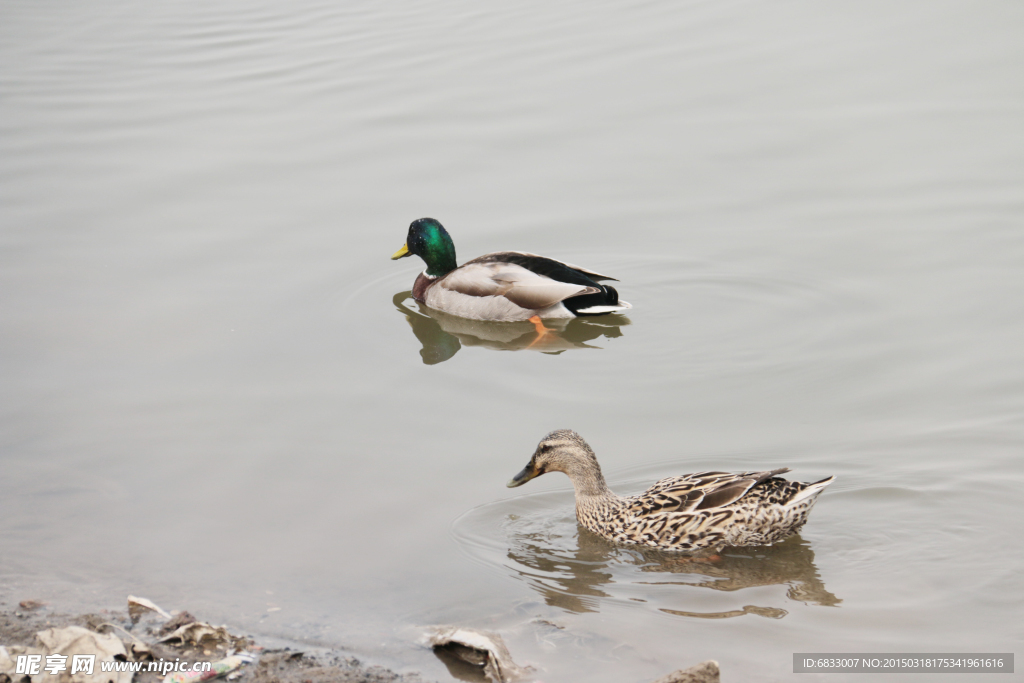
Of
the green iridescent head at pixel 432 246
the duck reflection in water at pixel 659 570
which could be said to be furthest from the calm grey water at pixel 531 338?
the green iridescent head at pixel 432 246

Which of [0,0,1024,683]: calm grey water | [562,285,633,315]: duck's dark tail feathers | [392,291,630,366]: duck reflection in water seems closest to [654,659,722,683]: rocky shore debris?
[0,0,1024,683]: calm grey water

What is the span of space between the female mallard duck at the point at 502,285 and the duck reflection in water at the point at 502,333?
0.10 metres

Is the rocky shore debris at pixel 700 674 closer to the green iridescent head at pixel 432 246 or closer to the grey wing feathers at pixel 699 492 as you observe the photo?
the grey wing feathers at pixel 699 492

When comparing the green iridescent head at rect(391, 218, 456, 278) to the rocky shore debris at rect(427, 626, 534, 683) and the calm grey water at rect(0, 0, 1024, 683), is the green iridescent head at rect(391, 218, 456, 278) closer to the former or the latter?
the calm grey water at rect(0, 0, 1024, 683)

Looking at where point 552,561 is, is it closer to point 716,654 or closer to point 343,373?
point 716,654

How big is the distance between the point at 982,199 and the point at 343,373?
21.5ft

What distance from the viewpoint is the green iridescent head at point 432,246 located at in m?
10.8

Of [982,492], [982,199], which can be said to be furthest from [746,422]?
[982,199]

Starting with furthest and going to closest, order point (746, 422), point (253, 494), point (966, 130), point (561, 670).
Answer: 1. point (966, 130)
2. point (746, 422)
3. point (253, 494)
4. point (561, 670)

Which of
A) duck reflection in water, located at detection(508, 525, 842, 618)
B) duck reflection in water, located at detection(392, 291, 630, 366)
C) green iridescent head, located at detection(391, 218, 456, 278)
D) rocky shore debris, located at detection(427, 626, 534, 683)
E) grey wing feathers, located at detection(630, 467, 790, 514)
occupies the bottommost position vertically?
duck reflection in water, located at detection(508, 525, 842, 618)

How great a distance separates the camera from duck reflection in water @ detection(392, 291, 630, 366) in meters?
9.44

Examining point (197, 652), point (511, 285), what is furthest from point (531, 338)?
point (197, 652)

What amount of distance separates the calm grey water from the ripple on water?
0.03m

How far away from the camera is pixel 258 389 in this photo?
8133 millimetres
